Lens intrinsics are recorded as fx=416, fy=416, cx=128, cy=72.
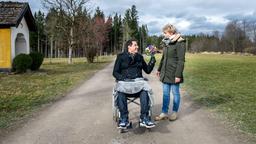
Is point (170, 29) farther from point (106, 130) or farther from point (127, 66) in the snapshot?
point (106, 130)

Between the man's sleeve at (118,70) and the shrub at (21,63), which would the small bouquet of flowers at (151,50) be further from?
the shrub at (21,63)

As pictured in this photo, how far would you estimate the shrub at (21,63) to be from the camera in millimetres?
25828

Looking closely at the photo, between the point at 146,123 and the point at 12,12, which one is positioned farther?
the point at 12,12

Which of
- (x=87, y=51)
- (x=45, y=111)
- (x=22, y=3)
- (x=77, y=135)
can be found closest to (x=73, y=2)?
(x=87, y=51)

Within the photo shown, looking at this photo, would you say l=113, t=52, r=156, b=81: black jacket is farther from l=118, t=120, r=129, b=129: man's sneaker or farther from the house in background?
the house in background

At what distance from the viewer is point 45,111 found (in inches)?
409

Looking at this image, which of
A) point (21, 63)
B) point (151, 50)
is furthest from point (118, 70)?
point (21, 63)

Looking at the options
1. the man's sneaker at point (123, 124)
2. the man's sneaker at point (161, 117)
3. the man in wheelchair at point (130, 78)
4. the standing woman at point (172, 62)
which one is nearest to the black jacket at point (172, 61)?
the standing woman at point (172, 62)

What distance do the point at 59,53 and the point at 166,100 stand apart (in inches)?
3952

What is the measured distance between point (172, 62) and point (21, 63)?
18761 mm

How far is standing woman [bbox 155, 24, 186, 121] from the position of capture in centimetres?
861

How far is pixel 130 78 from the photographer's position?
26.5 ft

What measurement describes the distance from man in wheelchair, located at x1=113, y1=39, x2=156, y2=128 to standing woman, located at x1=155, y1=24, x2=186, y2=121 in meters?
0.52

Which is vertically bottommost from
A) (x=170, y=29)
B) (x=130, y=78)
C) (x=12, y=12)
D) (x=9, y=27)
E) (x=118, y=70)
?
(x=130, y=78)
